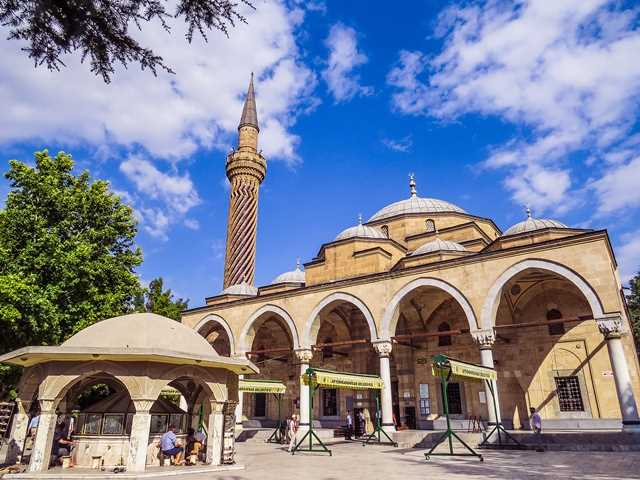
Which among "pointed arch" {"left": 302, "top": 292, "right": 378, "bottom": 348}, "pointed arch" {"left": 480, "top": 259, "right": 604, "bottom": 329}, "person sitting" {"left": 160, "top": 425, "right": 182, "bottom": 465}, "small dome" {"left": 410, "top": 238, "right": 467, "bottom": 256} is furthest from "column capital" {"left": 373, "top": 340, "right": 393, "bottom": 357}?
"person sitting" {"left": 160, "top": 425, "right": 182, "bottom": 465}

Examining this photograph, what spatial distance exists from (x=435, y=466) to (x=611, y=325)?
600 centimetres

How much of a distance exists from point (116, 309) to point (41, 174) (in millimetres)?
4583

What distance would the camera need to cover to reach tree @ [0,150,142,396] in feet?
36.9

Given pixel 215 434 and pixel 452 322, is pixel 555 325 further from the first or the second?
pixel 215 434

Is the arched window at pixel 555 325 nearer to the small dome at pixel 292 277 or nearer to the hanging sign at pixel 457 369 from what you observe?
the hanging sign at pixel 457 369

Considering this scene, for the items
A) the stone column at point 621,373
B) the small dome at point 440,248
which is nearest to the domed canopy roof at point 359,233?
the small dome at point 440,248

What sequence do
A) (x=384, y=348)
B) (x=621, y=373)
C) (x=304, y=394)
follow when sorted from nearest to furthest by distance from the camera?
(x=621, y=373), (x=384, y=348), (x=304, y=394)

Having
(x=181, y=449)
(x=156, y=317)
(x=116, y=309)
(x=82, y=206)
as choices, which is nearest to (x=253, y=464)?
(x=181, y=449)

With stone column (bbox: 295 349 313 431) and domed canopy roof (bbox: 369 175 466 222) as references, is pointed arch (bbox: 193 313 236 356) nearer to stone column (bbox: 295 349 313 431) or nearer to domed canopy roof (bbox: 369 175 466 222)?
stone column (bbox: 295 349 313 431)

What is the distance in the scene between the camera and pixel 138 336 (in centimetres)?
750

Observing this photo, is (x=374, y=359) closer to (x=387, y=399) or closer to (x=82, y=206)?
(x=387, y=399)

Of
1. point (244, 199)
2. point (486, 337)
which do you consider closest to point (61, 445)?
point (486, 337)

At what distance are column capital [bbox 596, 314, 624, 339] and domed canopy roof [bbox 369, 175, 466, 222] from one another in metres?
11.3

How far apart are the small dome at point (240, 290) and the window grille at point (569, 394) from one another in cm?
1300
